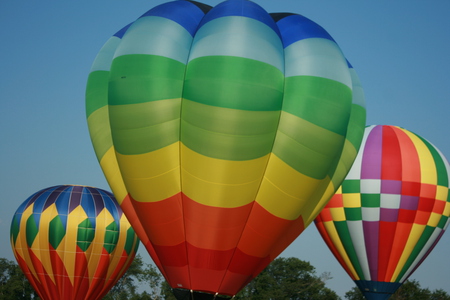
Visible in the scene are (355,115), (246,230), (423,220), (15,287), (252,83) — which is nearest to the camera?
(252,83)

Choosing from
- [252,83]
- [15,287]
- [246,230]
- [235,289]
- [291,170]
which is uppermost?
[15,287]

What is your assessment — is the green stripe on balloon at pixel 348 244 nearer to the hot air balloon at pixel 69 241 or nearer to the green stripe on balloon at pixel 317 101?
the hot air balloon at pixel 69 241

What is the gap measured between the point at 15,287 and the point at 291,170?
39401mm

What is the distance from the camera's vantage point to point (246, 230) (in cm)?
1057

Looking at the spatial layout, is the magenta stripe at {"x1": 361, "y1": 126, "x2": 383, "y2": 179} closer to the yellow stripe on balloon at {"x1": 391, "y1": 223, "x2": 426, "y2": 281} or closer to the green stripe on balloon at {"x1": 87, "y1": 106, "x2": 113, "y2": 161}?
the yellow stripe on balloon at {"x1": 391, "y1": 223, "x2": 426, "y2": 281}

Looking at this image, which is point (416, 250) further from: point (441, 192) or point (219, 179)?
point (219, 179)

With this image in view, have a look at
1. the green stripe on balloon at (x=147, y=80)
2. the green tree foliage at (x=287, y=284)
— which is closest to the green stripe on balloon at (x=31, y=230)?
the green stripe on balloon at (x=147, y=80)

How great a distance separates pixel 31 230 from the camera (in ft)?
70.1

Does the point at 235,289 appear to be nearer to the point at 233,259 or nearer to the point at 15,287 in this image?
the point at 233,259

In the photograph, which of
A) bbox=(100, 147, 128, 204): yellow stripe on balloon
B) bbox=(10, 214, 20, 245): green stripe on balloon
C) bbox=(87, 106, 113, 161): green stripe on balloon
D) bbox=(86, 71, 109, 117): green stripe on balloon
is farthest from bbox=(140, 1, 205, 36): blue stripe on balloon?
bbox=(10, 214, 20, 245): green stripe on balloon

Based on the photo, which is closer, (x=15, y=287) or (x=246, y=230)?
(x=246, y=230)

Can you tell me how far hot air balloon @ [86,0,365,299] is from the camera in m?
9.83

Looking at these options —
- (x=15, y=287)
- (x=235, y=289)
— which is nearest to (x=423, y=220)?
(x=235, y=289)

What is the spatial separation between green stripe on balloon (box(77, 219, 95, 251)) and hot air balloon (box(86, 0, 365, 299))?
10694 millimetres
